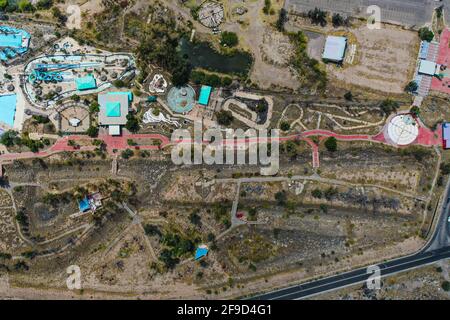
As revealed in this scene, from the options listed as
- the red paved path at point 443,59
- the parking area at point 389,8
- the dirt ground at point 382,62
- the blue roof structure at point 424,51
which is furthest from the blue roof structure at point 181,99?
the red paved path at point 443,59

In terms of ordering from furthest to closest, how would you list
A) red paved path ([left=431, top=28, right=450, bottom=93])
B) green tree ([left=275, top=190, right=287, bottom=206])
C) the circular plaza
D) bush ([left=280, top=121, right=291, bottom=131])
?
red paved path ([left=431, top=28, right=450, bottom=93])
the circular plaza
bush ([left=280, top=121, right=291, bottom=131])
green tree ([left=275, top=190, right=287, bottom=206])

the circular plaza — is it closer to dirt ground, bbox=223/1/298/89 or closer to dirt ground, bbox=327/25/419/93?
dirt ground, bbox=327/25/419/93

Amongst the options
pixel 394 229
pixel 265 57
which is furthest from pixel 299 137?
pixel 394 229

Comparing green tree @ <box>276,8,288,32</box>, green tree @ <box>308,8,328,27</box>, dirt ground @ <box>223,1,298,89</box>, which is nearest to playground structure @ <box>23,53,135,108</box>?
dirt ground @ <box>223,1,298,89</box>

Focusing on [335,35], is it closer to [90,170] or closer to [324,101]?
[324,101]

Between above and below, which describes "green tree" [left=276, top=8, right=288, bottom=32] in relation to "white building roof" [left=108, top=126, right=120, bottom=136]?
above

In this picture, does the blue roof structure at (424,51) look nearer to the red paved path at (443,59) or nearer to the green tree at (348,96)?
the red paved path at (443,59)
